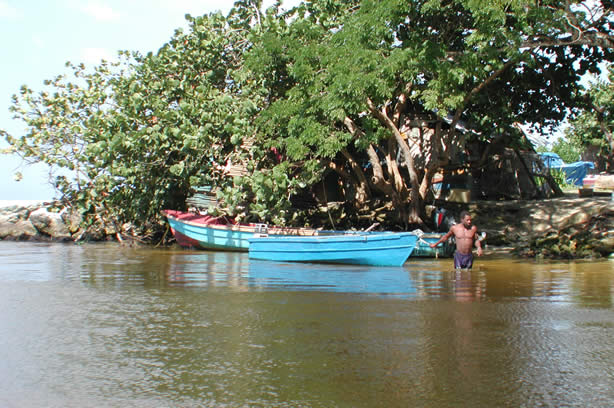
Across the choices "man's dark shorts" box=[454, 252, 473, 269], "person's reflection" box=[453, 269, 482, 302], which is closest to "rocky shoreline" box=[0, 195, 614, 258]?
"man's dark shorts" box=[454, 252, 473, 269]

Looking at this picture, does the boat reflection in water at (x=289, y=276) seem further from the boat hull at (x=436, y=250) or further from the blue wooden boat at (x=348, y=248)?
the boat hull at (x=436, y=250)

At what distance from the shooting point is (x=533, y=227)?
20.9 meters

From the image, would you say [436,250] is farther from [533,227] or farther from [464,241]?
[533,227]

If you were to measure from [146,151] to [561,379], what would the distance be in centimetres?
1722

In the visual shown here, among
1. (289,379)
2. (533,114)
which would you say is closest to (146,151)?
(533,114)

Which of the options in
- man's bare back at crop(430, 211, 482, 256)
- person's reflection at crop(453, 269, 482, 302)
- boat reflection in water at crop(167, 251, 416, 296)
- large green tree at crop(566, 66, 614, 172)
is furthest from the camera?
large green tree at crop(566, 66, 614, 172)

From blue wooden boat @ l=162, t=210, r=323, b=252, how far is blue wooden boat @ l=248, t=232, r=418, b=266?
8.95 ft

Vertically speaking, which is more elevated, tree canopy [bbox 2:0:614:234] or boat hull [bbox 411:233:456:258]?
tree canopy [bbox 2:0:614:234]

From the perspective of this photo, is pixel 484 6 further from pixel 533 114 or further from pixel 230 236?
pixel 230 236

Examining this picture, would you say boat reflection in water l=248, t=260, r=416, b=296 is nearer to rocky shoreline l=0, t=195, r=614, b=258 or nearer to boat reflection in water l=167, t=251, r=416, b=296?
boat reflection in water l=167, t=251, r=416, b=296

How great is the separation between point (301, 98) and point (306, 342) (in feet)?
39.2

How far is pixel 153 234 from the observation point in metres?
24.6

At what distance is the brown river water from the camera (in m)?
4.86

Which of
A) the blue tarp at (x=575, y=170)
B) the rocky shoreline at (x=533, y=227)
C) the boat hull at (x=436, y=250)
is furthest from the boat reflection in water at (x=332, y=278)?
the blue tarp at (x=575, y=170)
